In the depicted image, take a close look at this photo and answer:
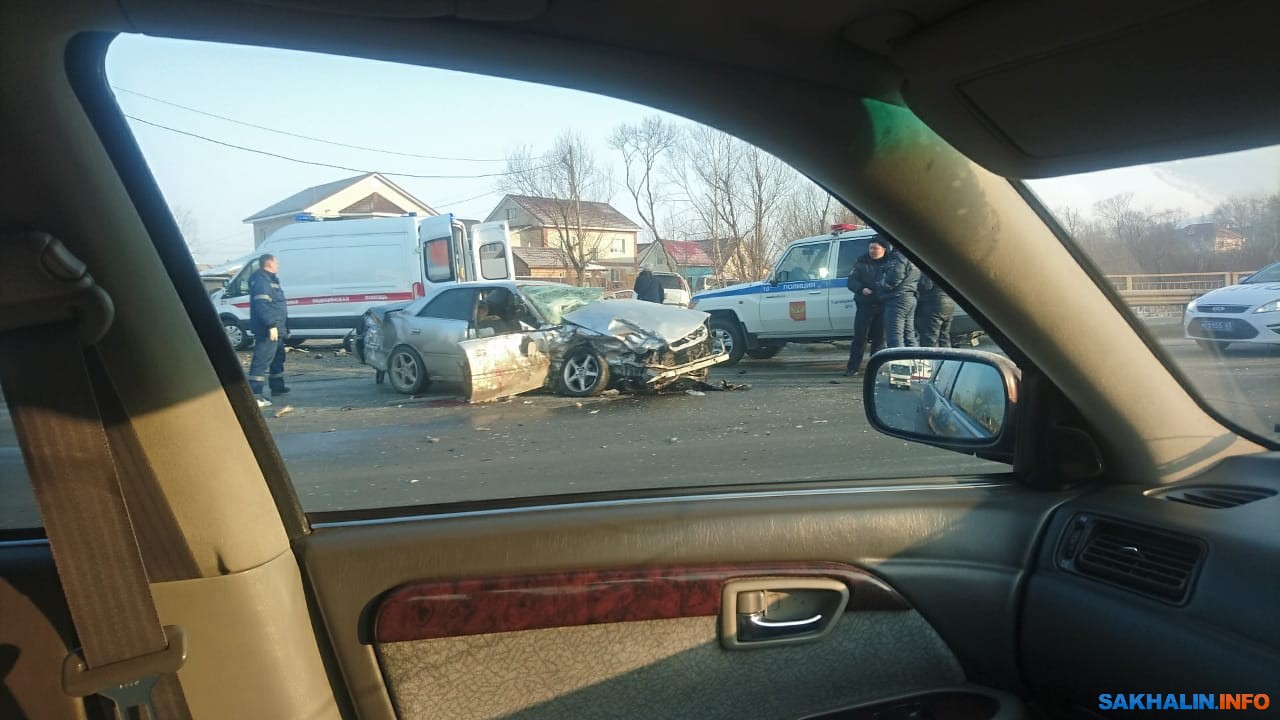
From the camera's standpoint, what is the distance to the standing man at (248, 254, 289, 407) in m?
2.67

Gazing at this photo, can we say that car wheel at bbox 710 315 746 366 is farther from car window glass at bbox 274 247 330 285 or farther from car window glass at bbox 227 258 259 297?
car window glass at bbox 227 258 259 297

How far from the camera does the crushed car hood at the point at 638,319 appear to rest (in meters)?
5.56

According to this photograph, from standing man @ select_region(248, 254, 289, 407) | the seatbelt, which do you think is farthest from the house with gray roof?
the seatbelt

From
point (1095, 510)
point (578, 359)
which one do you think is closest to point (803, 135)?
point (1095, 510)

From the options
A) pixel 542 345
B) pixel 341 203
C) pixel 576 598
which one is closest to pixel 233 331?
pixel 341 203

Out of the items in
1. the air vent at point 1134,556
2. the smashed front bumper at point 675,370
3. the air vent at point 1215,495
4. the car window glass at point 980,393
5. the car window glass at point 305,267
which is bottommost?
the air vent at point 1134,556

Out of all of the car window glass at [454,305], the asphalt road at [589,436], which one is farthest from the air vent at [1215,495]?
the car window glass at [454,305]

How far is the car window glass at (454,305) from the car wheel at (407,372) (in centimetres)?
128

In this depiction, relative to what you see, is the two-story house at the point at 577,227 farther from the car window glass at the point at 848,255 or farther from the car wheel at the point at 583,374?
the car wheel at the point at 583,374

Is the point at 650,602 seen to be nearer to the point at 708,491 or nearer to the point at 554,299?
the point at 708,491

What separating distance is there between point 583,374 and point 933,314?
293 cm

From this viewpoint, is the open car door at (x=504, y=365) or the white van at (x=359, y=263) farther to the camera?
the open car door at (x=504, y=365)

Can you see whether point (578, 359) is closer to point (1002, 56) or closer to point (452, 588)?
point (452, 588)

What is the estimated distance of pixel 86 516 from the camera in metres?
1.54
